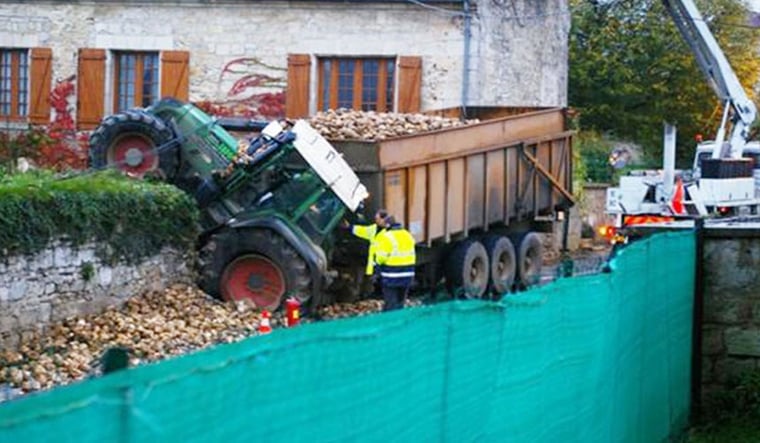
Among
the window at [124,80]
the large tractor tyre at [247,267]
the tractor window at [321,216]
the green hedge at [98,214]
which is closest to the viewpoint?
the green hedge at [98,214]

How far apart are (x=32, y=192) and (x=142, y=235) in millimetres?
2635

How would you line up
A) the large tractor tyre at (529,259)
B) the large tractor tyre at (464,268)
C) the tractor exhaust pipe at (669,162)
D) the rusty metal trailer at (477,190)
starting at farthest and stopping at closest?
the tractor exhaust pipe at (669,162)
the large tractor tyre at (529,259)
the large tractor tyre at (464,268)
the rusty metal trailer at (477,190)

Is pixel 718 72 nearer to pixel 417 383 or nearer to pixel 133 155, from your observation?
pixel 133 155

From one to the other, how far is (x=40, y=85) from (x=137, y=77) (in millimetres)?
2010

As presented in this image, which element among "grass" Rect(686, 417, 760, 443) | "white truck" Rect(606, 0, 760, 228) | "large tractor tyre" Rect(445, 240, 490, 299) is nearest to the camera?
"grass" Rect(686, 417, 760, 443)

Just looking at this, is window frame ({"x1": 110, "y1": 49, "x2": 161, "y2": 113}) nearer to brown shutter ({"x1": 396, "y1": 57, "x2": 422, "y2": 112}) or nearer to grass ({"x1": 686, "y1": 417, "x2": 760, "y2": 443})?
brown shutter ({"x1": 396, "y1": 57, "x2": 422, "y2": 112})

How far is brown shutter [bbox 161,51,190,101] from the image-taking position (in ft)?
97.5

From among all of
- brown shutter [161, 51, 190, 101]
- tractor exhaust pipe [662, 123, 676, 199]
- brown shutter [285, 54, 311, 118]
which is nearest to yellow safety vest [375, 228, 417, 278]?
tractor exhaust pipe [662, 123, 676, 199]

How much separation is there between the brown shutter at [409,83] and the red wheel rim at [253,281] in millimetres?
10643

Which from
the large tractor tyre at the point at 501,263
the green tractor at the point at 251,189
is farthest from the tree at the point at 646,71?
the green tractor at the point at 251,189

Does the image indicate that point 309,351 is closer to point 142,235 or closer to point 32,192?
point 32,192

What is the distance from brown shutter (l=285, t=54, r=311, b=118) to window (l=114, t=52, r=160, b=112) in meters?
2.89

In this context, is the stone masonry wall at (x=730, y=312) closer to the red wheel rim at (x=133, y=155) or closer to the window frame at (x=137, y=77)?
the red wheel rim at (x=133, y=155)

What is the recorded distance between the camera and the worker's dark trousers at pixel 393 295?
18625 millimetres
